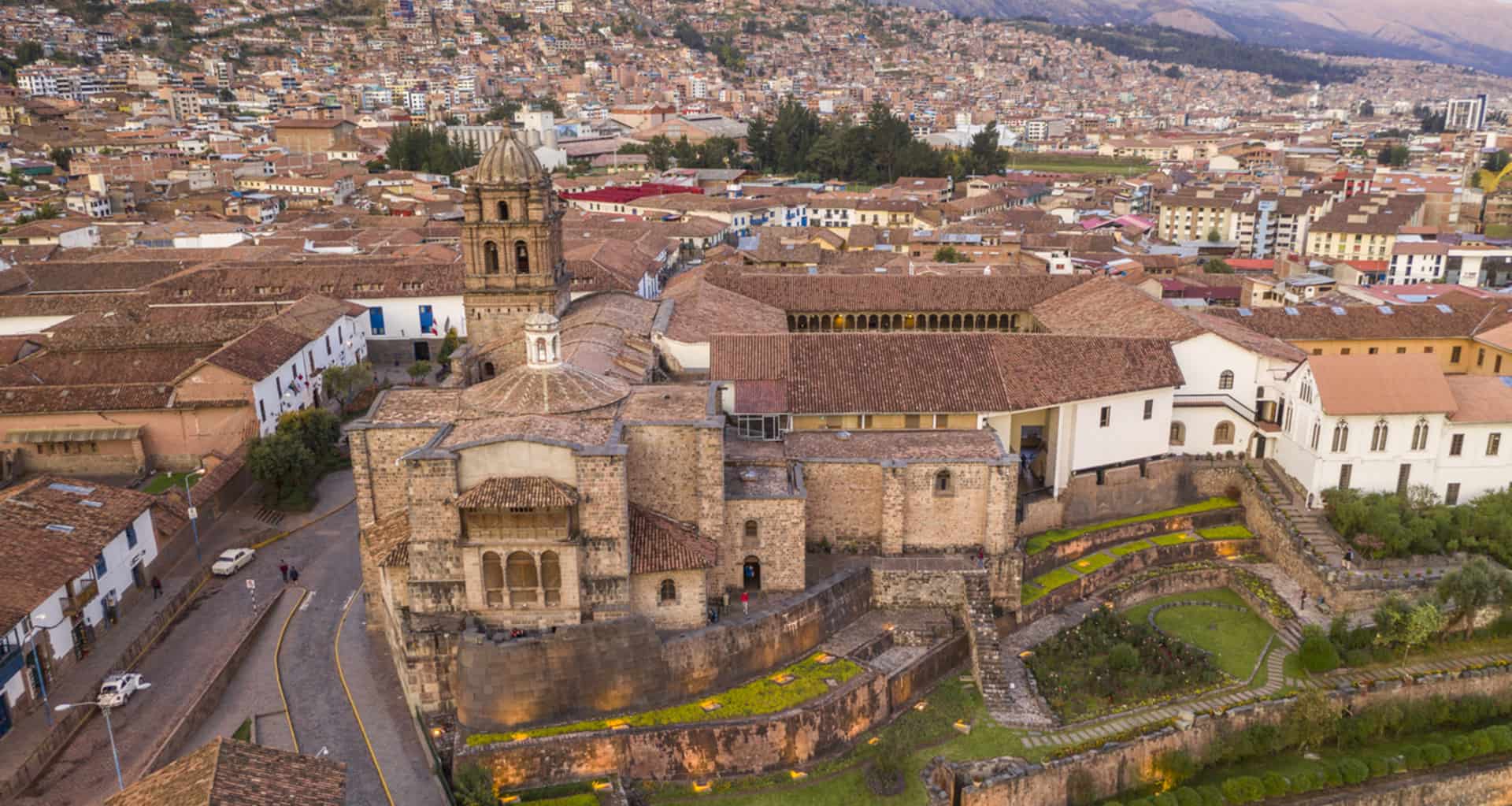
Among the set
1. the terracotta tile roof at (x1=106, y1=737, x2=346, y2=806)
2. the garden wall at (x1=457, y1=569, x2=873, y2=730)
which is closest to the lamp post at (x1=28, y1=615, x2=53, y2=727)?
the terracotta tile roof at (x1=106, y1=737, x2=346, y2=806)

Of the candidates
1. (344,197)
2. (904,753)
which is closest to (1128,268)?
(904,753)

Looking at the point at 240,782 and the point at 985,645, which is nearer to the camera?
the point at 240,782

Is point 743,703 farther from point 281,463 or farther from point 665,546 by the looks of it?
point 281,463

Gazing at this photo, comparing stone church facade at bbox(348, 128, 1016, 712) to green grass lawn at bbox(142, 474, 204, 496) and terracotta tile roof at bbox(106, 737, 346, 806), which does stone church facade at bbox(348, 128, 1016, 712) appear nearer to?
terracotta tile roof at bbox(106, 737, 346, 806)

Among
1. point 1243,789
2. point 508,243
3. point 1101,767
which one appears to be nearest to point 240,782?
point 1101,767

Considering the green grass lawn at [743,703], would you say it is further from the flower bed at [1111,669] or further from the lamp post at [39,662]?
the lamp post at [39,662]

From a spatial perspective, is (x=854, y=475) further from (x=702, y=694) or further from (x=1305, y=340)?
(x=1305, y=340)
